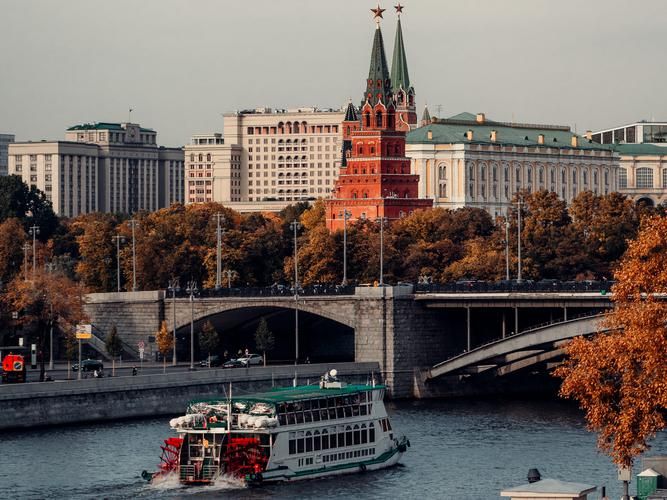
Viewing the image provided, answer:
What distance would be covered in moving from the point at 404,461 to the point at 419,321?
105 feet

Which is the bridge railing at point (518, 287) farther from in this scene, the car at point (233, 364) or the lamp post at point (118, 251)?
the lamp post at point (118, 251)

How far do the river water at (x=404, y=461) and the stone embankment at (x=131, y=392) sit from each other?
119 cm

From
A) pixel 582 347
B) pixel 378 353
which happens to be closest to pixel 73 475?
pixel 582 347

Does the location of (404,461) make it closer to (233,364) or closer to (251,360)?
(233,364)

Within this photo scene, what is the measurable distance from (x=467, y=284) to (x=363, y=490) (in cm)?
4338

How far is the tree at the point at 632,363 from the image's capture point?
72.9 m

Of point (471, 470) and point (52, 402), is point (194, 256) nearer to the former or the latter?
point (52, 402)

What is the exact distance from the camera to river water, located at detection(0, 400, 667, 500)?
90.3 metres

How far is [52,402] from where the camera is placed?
369 ft

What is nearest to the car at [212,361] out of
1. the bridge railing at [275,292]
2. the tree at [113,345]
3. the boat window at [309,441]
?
the bridge railing at [275,292]

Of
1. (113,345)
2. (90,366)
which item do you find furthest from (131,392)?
(113,345)

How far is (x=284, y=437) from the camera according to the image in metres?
93.9

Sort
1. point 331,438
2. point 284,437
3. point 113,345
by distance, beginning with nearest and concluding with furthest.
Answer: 1. point 284,437
2. point 331,438
3. point 113,345

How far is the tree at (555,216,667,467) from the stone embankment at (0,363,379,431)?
4358 centimetres
